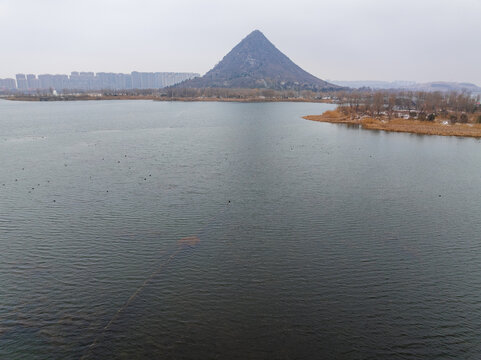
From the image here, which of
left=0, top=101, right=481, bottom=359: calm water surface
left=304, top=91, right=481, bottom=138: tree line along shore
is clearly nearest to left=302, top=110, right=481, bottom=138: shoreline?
left=304, top=91, right=481, bottom=138: tree line along shore

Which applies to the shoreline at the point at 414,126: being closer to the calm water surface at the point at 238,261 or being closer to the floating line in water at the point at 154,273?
the calm water surface at the point at 238,261

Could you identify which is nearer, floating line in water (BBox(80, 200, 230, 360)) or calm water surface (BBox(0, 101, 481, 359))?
floating line in water (BBox(80, 200, 230, 360))

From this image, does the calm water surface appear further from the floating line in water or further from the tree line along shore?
the tree line along shore

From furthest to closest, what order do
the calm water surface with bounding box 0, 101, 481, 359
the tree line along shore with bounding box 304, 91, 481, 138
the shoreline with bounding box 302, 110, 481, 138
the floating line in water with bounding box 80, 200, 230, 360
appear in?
the tree line along shore with bounding box 304, 91, 481, 138, the shoreline with bounding box 302, 110, 481, 138, the calm water surface with bounding box 0, 101, 481, 359, the floating line in water with bounding box 80, 200, 230, 360

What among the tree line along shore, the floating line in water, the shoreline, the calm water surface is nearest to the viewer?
the floating line in water

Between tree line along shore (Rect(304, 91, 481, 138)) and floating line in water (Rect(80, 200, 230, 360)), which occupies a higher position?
tree line along shore (Rect(304, 91, 481, 138))

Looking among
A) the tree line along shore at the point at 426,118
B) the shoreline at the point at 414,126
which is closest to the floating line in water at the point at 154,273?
the shoreline at the point at 414,126
